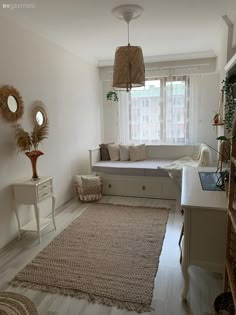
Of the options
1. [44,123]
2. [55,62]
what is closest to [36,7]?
[55,62]

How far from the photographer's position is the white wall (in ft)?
8.59

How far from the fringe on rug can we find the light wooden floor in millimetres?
35

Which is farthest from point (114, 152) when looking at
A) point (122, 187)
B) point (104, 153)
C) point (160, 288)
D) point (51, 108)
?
point (160, 288)

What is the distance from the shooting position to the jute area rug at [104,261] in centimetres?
192

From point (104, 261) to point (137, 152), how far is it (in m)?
2.54

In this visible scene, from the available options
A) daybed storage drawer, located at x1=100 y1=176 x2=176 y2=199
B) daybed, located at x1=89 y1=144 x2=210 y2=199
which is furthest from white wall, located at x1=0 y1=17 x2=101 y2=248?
daybed storage drawer, located at x1=100 y1=176 x2=176 y2=199

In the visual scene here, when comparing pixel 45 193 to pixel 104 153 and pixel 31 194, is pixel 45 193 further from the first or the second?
pixel 104 153

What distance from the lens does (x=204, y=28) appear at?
3.12 m

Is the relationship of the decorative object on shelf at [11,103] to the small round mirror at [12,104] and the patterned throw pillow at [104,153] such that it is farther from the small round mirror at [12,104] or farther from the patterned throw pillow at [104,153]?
the patterned throw pillow at [104,153]

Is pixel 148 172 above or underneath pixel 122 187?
above

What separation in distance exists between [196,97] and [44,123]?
2.80 m

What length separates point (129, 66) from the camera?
240cm

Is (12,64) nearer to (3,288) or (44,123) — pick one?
(44,123)

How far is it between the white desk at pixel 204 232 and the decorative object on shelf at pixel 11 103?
199cm
